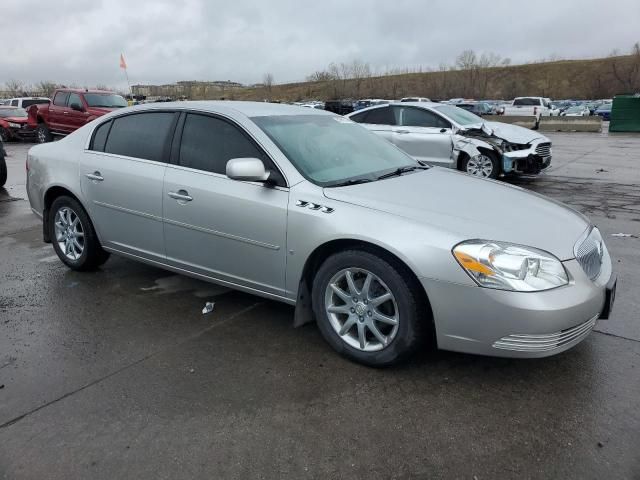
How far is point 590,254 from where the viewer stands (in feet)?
10.1

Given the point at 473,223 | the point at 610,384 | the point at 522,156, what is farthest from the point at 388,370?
the point at 522,156

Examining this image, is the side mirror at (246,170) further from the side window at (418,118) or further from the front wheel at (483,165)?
the side window at (418,118)

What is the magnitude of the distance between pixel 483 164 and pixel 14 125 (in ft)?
61.1

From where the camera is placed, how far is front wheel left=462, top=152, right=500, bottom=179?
956cm

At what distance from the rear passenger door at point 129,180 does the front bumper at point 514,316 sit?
2314 millimetres

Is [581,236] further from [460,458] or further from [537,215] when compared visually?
[460,458]

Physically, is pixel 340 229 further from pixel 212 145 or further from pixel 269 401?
pixel 212 145

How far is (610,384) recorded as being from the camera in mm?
2936

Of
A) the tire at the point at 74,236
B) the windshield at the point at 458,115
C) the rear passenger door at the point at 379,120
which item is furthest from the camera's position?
the rear passenger door at the point at 379,120

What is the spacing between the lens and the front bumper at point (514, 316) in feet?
8.71

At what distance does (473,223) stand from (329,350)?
4.13 feet

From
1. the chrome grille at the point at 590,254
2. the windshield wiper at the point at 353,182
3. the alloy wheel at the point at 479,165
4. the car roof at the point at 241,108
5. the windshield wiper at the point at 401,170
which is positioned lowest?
the alloy wheel at the point at 479,165

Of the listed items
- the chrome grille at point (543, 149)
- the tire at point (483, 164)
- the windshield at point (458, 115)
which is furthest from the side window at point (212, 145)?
the chrome grille at point (543, 149)

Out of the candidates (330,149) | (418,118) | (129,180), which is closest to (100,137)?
(129,180)
